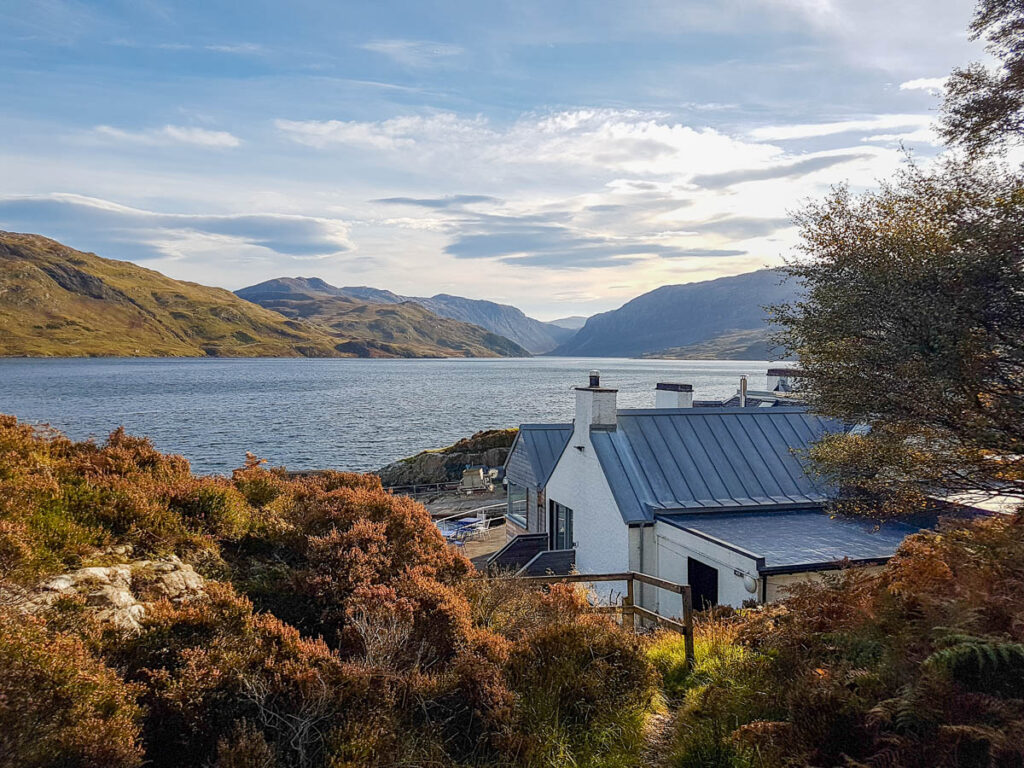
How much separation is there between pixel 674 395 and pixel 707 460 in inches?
185

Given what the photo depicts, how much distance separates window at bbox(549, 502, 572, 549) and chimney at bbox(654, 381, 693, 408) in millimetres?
5195

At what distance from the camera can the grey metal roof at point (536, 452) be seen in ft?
73.0

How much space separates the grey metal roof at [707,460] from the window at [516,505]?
8488mm

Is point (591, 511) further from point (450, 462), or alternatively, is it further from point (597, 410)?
point (450, 462)

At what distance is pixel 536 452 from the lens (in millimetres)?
22734

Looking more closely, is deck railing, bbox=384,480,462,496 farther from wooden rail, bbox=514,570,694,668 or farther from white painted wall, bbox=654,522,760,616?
wooden rail, bbox=514,570,694,668

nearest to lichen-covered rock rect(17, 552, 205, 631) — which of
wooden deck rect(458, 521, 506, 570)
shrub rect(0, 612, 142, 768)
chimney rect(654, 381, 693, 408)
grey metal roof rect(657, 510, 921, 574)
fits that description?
shrub rect(0, 612, 142, 768)

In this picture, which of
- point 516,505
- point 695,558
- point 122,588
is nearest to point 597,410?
point 695,558

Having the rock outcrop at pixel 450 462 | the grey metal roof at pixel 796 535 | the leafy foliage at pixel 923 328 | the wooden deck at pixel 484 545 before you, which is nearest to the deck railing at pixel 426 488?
the rock outcrop at pixel 450 462

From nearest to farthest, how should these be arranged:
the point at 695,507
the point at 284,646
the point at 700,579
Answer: the point at 284,646 → the point at 700,579 → the point at 695,507

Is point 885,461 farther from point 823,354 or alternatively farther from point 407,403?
point 407,403

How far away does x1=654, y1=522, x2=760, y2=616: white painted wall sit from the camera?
12.1 m

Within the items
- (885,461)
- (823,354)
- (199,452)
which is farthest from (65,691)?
(199,452)

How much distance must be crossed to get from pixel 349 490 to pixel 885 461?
336 inches
